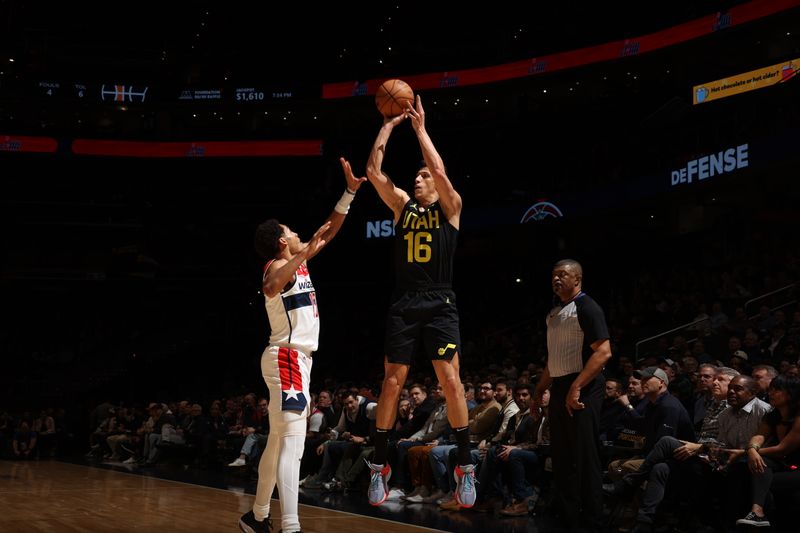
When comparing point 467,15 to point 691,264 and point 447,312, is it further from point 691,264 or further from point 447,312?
point 447,312

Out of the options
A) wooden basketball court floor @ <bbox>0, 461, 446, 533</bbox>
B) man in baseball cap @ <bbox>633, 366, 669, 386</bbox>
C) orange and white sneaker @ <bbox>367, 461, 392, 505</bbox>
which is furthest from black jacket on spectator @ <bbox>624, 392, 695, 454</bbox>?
orange and white sneaker @ <bbox>367, 461, 392, 505</bbox>

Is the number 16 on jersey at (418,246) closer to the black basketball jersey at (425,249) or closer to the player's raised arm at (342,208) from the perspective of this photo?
the black basketball jersey at (425,249)

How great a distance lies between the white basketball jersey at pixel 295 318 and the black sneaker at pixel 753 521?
334 cm

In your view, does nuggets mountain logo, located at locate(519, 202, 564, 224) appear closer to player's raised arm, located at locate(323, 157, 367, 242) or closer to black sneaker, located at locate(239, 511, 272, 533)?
player's raised arm, located at locate(323, 157, 367, 242)

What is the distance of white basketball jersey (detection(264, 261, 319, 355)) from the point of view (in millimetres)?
5316

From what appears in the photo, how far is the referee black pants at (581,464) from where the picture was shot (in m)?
5.73

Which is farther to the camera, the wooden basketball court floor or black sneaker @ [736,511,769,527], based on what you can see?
the wooden basketball court floor

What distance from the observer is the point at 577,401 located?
5.70 m

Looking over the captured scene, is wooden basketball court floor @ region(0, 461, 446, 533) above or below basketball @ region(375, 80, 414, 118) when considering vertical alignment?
below

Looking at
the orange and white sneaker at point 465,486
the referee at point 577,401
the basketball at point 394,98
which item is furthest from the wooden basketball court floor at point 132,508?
the basketball at point 394,98

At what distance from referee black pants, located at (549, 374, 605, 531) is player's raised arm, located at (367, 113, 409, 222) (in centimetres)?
180

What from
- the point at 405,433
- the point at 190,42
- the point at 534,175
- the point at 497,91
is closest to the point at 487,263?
the point at 534,175

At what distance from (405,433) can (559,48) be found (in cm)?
1636

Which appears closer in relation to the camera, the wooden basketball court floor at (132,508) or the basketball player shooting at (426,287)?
the basketball player shooting at (426,287)
